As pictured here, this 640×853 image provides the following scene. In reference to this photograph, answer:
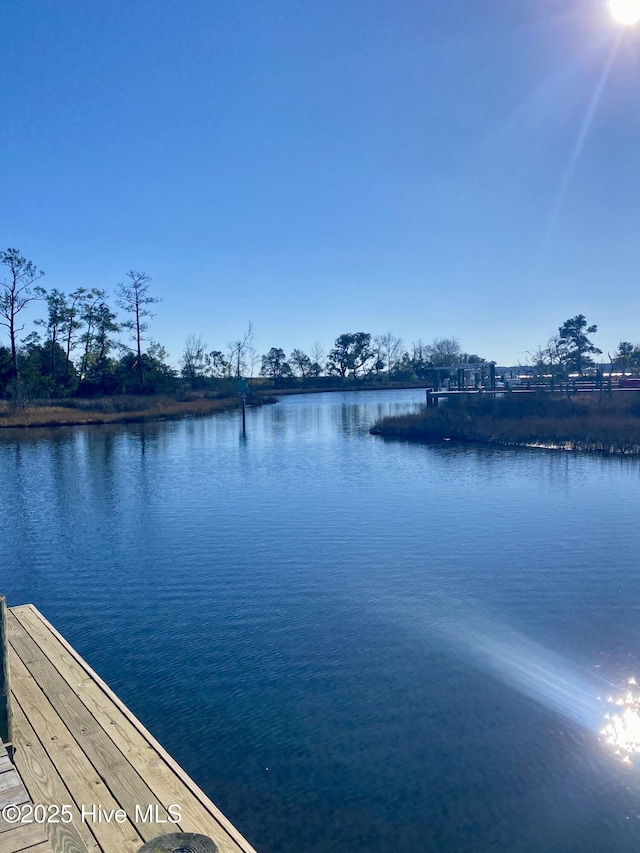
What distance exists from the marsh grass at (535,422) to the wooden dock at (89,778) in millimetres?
22535

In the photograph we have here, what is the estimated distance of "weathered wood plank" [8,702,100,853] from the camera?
349cm

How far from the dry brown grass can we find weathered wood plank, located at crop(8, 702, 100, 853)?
1438 inches

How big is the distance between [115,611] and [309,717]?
12.9 ft

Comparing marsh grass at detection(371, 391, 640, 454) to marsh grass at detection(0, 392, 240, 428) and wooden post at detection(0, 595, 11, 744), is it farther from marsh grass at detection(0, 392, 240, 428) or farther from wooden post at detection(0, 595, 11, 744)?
wooden post at detection(0, 595, 11, 744)

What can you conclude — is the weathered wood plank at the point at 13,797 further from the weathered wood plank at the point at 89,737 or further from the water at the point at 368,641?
the water at the point at 368,641

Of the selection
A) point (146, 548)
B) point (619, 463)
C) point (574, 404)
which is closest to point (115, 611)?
point (146, 548)

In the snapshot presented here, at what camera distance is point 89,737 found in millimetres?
4598

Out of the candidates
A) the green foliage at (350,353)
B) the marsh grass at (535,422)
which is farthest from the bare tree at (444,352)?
the marsh grass at (535,422)

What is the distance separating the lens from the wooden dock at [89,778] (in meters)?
3.49

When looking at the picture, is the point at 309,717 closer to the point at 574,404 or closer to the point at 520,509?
the point at 520,509

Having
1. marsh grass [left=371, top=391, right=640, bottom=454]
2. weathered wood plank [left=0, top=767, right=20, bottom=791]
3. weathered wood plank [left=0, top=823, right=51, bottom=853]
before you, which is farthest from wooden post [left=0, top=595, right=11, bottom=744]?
marsh grass [left=371, top=391, right=640, bottom=454]

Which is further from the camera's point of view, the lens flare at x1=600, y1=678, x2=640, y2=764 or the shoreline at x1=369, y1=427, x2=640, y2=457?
the shoreline at x1=369, y1=427, x2=640, y2=457

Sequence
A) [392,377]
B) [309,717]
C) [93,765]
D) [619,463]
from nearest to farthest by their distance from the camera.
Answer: [93,765] < [309,717] < [619,463] < [392,377]

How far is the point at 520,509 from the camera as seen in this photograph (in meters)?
15.1
